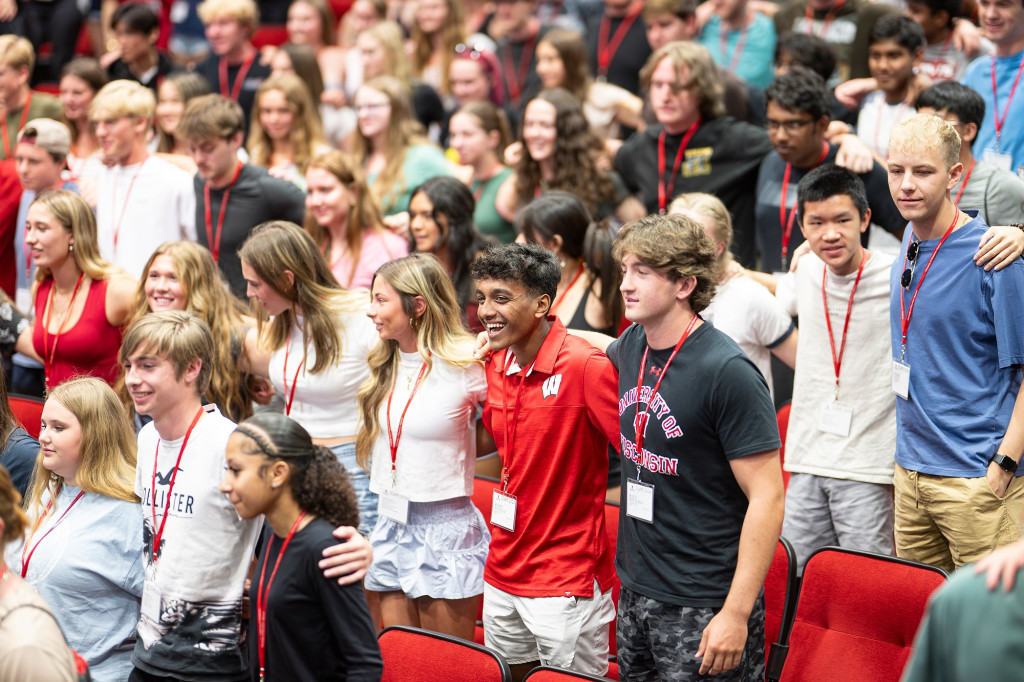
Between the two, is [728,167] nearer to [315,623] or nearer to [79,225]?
[79,225]

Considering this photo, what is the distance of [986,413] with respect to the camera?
9.91 ft

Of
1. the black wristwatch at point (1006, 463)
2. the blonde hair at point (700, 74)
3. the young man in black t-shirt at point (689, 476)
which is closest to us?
the young man in black t-shirt at point (689, 476)

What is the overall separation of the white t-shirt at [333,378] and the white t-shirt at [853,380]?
4.92 feet

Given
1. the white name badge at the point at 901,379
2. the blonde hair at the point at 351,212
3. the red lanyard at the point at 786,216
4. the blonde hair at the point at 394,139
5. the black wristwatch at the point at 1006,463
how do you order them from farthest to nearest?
the blonde hair at the point at 394,139 → the blonde hair at the point at 351,212 → the red lanyard at the point at 786,216 → the white name badge at the point at 901,379 → the black wristwatch at the point at 1006,463

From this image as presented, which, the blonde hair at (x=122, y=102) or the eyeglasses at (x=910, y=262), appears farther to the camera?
the blonde hair at (x=122, y=102)

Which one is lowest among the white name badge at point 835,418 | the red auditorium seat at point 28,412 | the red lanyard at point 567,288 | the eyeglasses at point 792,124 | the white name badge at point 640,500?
the red auditorium seat at point 28,412

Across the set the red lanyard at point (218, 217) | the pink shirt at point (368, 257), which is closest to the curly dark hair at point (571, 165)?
the pink shirt at point (368, 257)

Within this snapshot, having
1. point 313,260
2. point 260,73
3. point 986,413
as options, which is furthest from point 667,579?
point 260,73

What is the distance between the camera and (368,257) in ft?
15.4

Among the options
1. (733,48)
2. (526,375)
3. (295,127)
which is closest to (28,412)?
(295,127)

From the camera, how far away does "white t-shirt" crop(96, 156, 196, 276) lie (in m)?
4.90

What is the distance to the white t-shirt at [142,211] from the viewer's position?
16.1 feet

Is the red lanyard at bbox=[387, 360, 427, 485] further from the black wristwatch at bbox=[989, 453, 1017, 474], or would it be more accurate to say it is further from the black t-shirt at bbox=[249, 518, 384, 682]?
the black wristwatch at bbox=[989, 453, 1017, 474]

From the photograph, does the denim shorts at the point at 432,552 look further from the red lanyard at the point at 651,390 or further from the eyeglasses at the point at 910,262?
the eyeglasses at the point at 910,262
